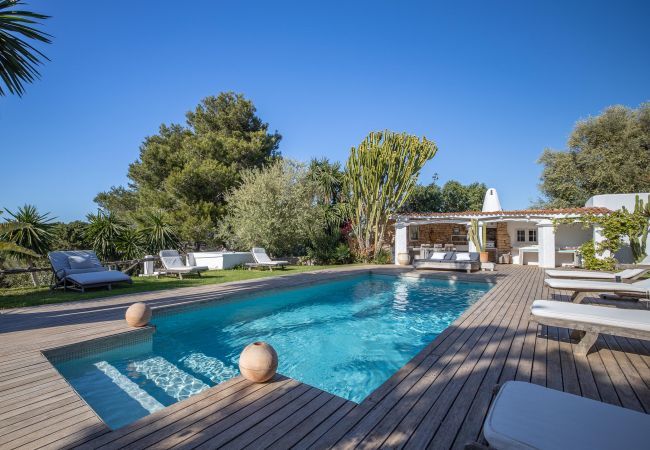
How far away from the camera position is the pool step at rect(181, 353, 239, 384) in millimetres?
4320

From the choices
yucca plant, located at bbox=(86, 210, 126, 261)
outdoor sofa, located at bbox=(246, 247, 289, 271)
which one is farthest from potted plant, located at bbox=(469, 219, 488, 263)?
yucca plant, located at bbox=(86, 210, 126, 261)

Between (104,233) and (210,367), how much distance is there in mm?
10597

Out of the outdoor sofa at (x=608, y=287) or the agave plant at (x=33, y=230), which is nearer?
the outdoor sofa at (x=608, y=287)

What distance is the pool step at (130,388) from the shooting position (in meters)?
3.50

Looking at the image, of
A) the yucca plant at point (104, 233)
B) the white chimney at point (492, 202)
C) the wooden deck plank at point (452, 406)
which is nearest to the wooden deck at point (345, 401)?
the wooden deck plank at point (452, 406)

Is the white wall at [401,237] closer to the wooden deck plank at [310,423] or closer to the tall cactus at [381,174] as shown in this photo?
the tall cactus at [381,174]

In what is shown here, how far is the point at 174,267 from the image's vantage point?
36.1 feet

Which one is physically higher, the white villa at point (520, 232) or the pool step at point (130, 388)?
the white villa at point (520, 232)

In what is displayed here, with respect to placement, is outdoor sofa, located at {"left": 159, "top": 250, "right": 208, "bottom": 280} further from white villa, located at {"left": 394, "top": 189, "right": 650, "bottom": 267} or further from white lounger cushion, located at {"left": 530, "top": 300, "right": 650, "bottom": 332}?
white lounger cushion, located at {"left": 530, "top": 300, "right": 650, "bottom": 332}

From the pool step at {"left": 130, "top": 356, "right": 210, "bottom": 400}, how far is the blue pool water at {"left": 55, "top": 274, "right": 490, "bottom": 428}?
0.5 inches

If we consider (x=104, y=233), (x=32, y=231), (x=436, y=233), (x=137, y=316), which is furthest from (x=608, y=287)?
(x=436, y=233)

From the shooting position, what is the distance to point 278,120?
82.0 ft

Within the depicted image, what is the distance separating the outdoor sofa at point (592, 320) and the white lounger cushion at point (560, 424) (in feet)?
6.74

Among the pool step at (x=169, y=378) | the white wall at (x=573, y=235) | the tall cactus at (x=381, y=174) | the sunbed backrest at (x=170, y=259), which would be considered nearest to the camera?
the pool step at (x=169, y=378)
